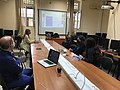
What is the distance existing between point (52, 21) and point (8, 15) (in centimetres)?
258

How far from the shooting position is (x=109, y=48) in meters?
5.33

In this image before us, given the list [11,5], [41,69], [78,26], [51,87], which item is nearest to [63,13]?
[78,26]

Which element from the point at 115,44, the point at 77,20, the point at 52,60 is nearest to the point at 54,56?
the point at 52,60

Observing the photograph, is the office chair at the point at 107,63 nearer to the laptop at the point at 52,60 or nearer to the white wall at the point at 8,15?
the laptop at the point at 52,60

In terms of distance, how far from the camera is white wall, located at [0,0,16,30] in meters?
7.98

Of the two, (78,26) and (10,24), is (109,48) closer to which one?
(78,26)

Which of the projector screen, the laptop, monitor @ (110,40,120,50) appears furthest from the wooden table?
the projector screen

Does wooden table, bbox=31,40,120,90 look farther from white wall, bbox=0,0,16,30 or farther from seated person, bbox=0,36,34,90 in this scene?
white wall, bbox=0,0,16,30

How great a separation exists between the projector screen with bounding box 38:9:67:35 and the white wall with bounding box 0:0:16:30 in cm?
153

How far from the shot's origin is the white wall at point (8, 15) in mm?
7984

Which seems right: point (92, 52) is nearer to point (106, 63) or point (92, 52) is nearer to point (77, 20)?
point (106, 63)

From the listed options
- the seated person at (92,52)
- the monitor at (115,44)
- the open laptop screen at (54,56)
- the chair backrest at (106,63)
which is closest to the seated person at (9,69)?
the open laptop screen at (54,56)

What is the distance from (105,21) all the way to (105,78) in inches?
281

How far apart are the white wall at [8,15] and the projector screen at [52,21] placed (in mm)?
1532
